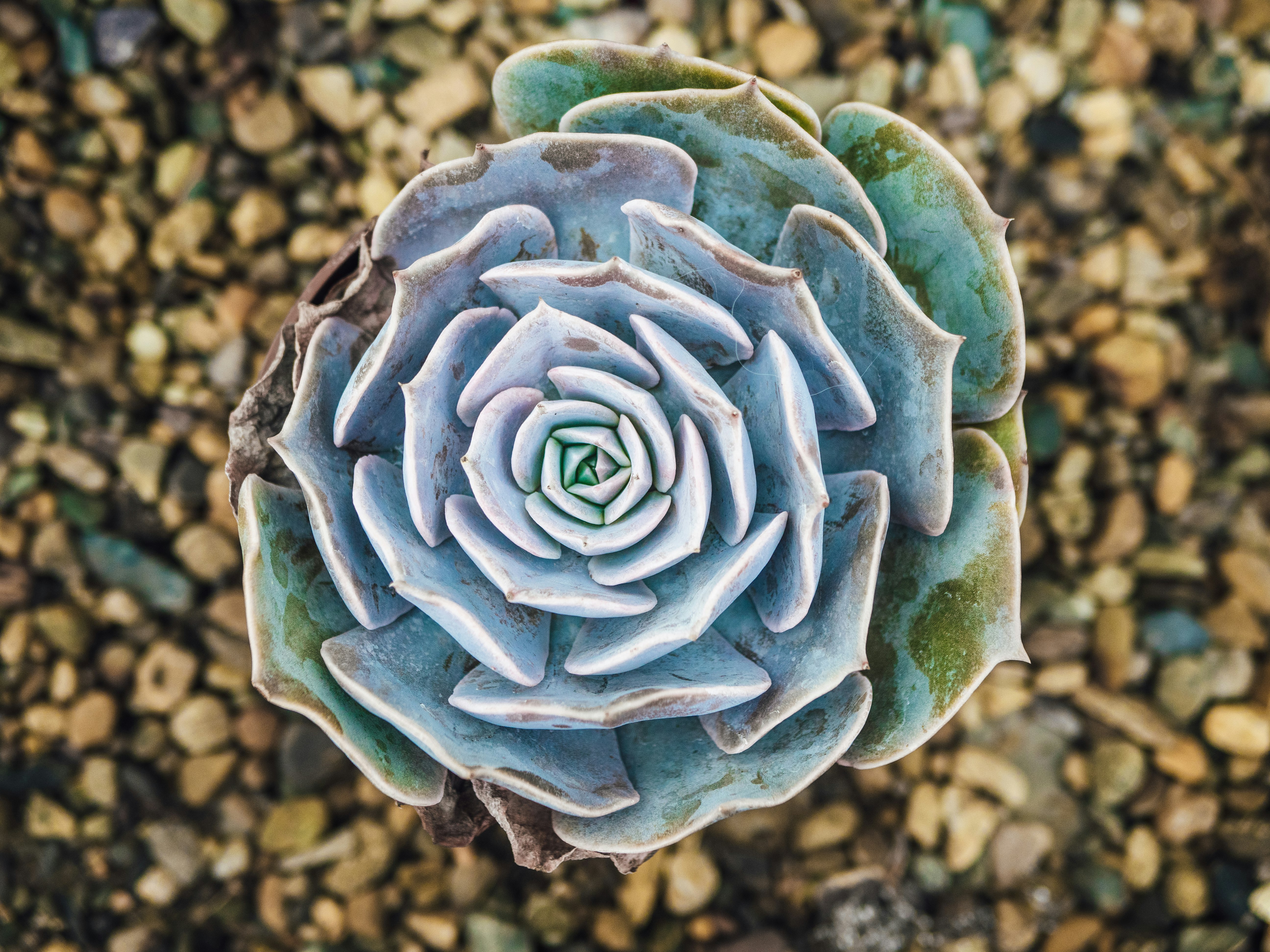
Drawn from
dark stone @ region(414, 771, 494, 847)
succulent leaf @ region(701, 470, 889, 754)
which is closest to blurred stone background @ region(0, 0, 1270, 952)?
dark stone @ region(414, 771, 494, 847)

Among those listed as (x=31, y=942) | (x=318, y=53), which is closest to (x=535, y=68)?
(x=318, y=53)

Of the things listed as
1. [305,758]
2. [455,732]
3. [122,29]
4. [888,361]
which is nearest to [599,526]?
[455,732]

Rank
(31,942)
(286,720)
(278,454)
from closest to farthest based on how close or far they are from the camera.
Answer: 1. (278,454)
2. (31,942)
3. (286,720)

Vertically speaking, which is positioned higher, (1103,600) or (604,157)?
(604,157)

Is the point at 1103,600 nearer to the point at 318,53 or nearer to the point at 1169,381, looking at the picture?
the point at 1169,381

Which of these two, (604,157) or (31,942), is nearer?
(604,157)

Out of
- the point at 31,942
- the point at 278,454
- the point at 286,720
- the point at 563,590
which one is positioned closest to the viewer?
the point at 563,590

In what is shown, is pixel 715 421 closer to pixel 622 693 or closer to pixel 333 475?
pixel 622 693

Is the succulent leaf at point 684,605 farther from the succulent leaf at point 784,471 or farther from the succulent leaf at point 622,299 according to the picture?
the succulent leaf at point 622,299
